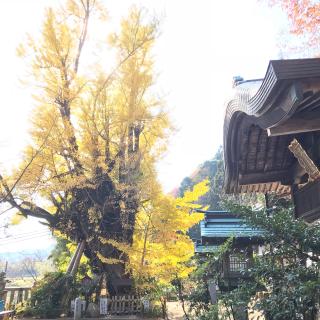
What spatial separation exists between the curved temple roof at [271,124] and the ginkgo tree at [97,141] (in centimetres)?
645

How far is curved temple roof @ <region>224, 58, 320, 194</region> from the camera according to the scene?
3051 millimetres

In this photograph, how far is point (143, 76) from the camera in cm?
1327

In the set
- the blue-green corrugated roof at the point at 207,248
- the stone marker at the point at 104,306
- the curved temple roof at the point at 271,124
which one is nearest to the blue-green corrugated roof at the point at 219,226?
the blue-green corrugated roof at the point at 207,248

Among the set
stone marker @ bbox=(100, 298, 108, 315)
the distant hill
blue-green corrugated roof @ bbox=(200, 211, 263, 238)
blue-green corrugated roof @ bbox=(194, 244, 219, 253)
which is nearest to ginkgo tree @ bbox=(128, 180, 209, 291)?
blue-green corrugated roof @ bbox=(200, 211, 263, 238)

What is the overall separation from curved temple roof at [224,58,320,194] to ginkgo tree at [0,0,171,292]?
645 centimetres

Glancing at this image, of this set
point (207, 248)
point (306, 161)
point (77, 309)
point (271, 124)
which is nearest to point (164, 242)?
point (207, 248)

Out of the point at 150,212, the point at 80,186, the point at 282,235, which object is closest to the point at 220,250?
the point at 282,235

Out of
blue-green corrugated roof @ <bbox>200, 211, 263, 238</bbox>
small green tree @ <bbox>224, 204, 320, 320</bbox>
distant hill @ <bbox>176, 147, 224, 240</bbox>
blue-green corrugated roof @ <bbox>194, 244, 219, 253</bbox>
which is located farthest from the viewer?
distant hill @ <bbox>176, 147, 224, 240</bbox>

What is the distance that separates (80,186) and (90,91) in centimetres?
380

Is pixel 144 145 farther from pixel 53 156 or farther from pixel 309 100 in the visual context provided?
pixel 309 100

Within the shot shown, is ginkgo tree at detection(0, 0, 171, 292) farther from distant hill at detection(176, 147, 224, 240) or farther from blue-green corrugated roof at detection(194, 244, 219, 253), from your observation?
distant hill at detection(176, 147, 224, 240)

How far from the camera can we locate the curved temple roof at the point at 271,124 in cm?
305

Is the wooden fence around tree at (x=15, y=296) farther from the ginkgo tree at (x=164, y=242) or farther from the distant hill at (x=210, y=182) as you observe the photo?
the distant hill at (x=210, y=182)

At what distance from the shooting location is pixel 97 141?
505 inches
